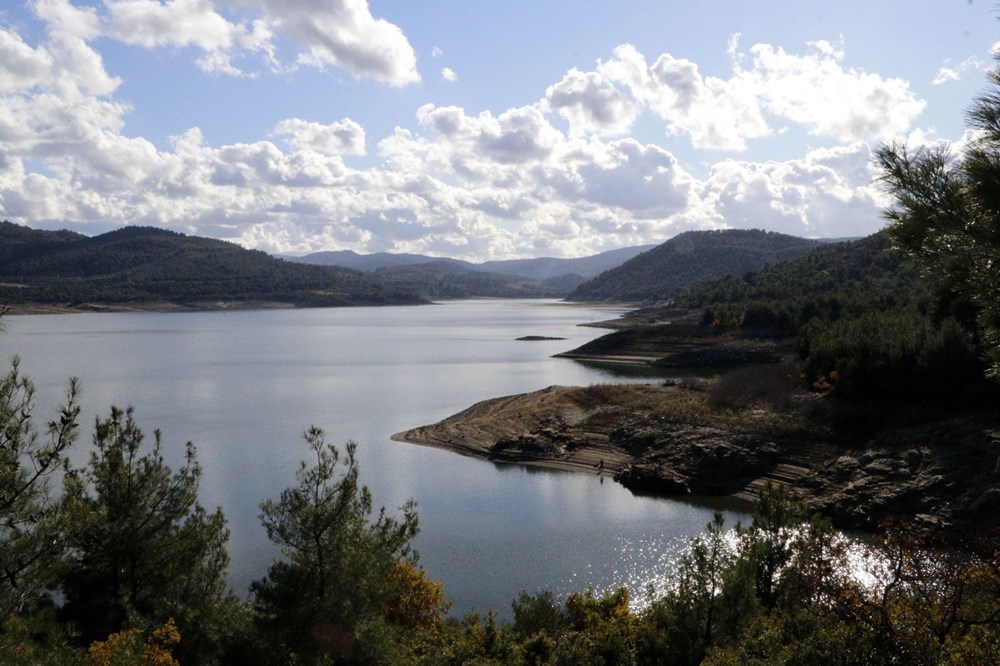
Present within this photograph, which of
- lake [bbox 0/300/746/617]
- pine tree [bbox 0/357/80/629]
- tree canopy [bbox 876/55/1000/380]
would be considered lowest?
lake [bbox 0/300/746/617]

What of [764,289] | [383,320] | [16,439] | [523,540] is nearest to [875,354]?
[523,540]

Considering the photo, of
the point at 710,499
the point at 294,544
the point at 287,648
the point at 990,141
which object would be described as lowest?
the point at 710,499

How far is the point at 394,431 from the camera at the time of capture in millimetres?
44062

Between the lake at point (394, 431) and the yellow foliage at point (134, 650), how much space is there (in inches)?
354

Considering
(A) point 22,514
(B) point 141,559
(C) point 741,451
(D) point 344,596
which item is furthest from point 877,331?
(A) point 22,514

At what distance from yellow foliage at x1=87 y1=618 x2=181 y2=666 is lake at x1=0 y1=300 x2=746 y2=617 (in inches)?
354

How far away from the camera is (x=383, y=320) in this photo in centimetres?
16612

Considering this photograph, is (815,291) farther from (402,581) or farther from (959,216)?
(959,216)

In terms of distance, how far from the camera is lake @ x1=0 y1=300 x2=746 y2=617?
22.8m

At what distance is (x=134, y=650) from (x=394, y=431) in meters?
34.5

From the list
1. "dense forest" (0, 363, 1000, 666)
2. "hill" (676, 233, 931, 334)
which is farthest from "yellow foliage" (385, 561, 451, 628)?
"hill" (676, 233, 931, 334)

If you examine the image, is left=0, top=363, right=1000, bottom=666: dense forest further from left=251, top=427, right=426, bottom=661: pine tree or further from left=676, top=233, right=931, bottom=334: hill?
left=676, top=233, right=931, bottom=334: hill

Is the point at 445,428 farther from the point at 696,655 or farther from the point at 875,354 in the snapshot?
the point at 696,655

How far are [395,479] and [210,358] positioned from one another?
57.3 m
